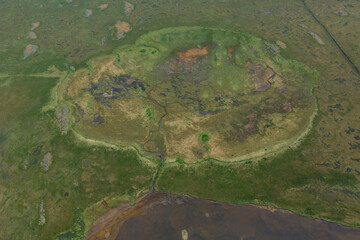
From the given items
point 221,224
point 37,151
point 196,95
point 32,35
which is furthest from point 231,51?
point 32,35

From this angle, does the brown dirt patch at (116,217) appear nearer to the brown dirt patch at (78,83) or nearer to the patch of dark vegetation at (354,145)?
the brown dirt patch at (78,83)

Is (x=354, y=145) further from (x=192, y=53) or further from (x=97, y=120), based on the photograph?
(x=97, y=120)

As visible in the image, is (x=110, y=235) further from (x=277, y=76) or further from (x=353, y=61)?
(x=353, y=61)

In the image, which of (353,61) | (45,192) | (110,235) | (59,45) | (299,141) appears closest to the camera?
(110,235)

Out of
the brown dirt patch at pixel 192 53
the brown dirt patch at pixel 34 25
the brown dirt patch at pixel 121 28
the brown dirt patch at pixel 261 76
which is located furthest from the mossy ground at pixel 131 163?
the brown dirt patch at pixel 192 53

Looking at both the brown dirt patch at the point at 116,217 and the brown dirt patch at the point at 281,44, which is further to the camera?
the brown dirt patch at the point at 281,44

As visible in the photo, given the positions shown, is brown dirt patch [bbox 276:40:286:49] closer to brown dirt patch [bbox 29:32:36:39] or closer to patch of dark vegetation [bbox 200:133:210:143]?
patch of dark vegetation [bbox 200:133:210:143]

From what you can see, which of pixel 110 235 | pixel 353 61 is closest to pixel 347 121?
pixel 353 61
